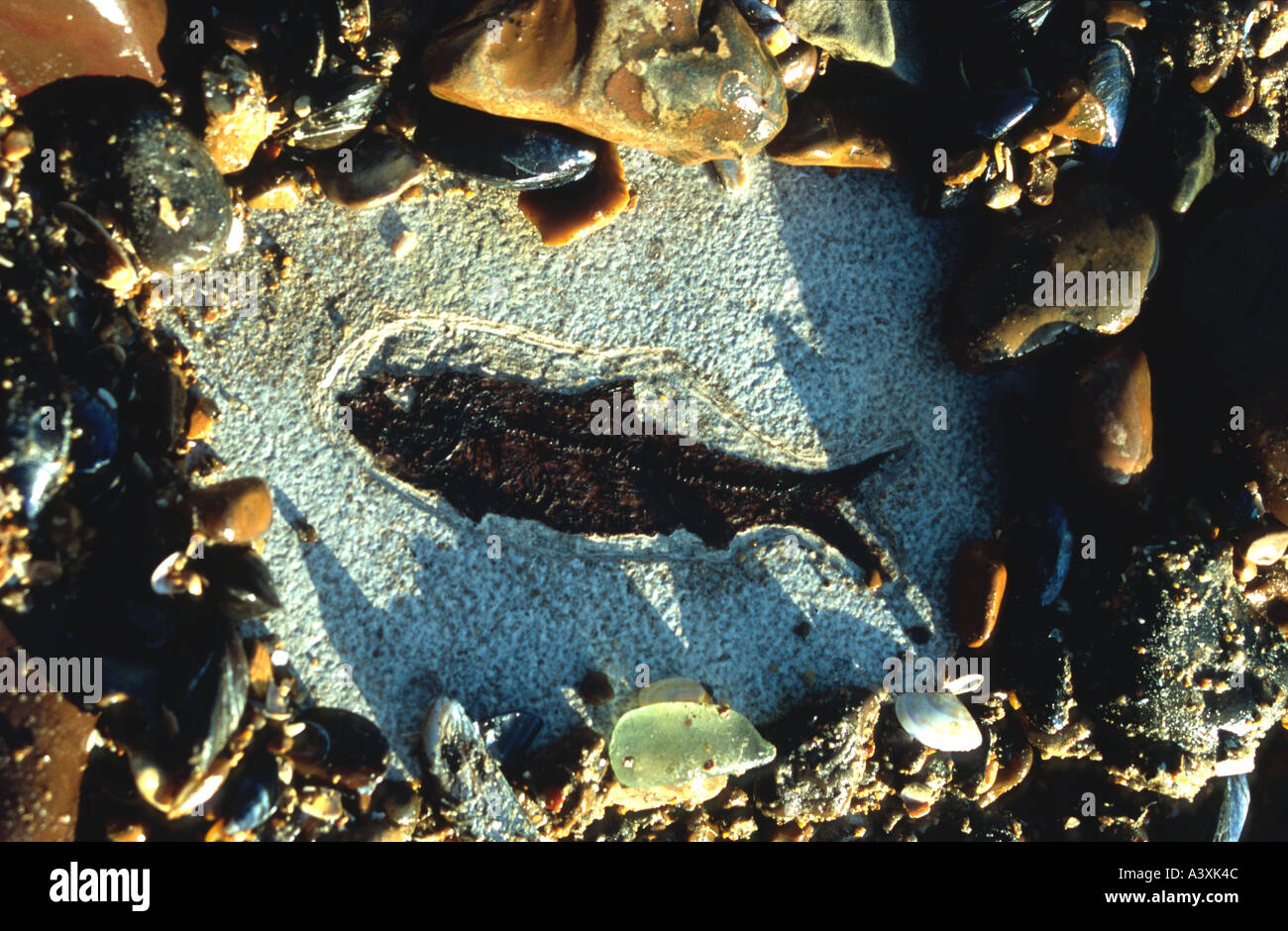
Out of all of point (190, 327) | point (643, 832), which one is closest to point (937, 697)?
point (643, 832)

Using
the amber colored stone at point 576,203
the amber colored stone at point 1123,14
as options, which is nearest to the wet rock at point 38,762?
the amber colored stone at point 576,203

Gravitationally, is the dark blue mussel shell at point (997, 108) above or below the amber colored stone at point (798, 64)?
below

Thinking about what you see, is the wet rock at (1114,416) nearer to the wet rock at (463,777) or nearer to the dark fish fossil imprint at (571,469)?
the dark fish fossil imprint at (571,469)

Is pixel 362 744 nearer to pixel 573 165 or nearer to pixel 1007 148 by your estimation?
pixel 573 165

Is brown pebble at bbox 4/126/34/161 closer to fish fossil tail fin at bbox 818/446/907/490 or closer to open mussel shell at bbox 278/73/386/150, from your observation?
open mussel shell at bbox 278/73/386/150

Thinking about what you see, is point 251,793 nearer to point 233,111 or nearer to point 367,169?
point 367,169
